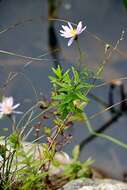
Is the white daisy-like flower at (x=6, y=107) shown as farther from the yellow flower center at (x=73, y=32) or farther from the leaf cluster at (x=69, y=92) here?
the yellow flower center at (x=73, y=32)

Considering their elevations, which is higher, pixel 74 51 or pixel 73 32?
pixel 74 51

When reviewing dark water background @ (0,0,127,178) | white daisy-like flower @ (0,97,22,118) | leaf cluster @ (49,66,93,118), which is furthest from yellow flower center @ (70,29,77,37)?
dark water background @ (0,0,127,178)

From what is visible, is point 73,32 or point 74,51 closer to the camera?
point 73,32

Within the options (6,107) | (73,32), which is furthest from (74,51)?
(6,107)

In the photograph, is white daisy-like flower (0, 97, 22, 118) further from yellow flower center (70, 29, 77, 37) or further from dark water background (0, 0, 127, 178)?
dark water background (0, 0, 127, 178)

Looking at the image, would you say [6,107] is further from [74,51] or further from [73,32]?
[74,51]

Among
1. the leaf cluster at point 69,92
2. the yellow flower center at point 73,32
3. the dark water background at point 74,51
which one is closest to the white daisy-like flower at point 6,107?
the leaf cluster at point 69,92

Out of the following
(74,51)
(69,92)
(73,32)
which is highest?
(74,51)

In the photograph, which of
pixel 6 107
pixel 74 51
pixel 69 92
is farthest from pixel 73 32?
pixel 74 51

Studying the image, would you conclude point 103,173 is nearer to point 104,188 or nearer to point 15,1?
point 104,188

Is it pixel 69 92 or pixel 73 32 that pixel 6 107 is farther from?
pixel 73 32
